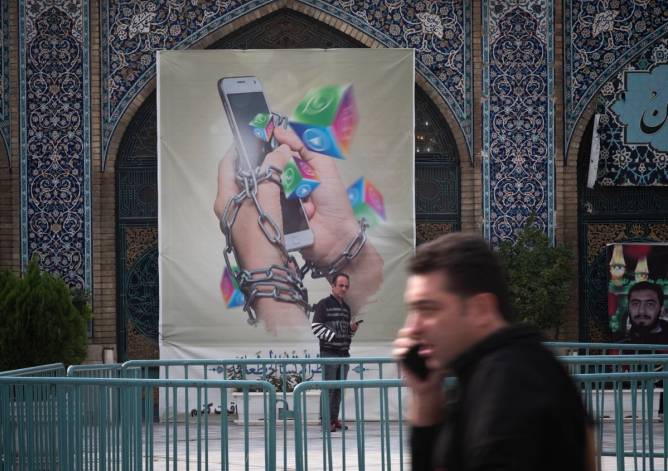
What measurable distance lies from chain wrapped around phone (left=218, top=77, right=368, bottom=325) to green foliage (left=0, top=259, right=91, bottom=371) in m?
1.99

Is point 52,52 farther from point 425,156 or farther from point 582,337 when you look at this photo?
point 582,337

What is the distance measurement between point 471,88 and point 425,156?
0.95 m

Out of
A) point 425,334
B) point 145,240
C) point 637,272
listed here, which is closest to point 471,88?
point 637,272

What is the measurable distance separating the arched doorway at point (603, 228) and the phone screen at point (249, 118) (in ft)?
12.2

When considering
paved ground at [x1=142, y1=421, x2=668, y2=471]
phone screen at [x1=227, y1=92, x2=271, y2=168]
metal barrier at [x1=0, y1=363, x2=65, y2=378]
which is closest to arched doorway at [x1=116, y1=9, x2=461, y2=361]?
phone screen at [x1=227, y1=92, x2=271, y2=168]

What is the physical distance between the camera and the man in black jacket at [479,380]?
2.06m

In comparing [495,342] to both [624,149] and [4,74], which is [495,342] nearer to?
[624,149]

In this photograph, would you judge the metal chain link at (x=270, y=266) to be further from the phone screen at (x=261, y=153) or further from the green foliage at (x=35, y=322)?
the green foliage at (x=35, y=322)

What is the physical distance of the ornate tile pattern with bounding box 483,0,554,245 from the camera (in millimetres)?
15125

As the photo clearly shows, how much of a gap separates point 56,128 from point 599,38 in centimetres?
636

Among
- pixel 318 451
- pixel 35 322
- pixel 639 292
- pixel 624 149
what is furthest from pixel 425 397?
pixel 624 149

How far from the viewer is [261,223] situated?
14.7 m

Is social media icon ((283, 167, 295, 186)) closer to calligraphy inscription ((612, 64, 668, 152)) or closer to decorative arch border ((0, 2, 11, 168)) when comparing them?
decorative arch border ((0, 2, 11, 168))

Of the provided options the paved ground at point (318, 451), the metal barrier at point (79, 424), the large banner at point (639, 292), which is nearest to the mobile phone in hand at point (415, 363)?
the metal barrier at point (79, 424)
